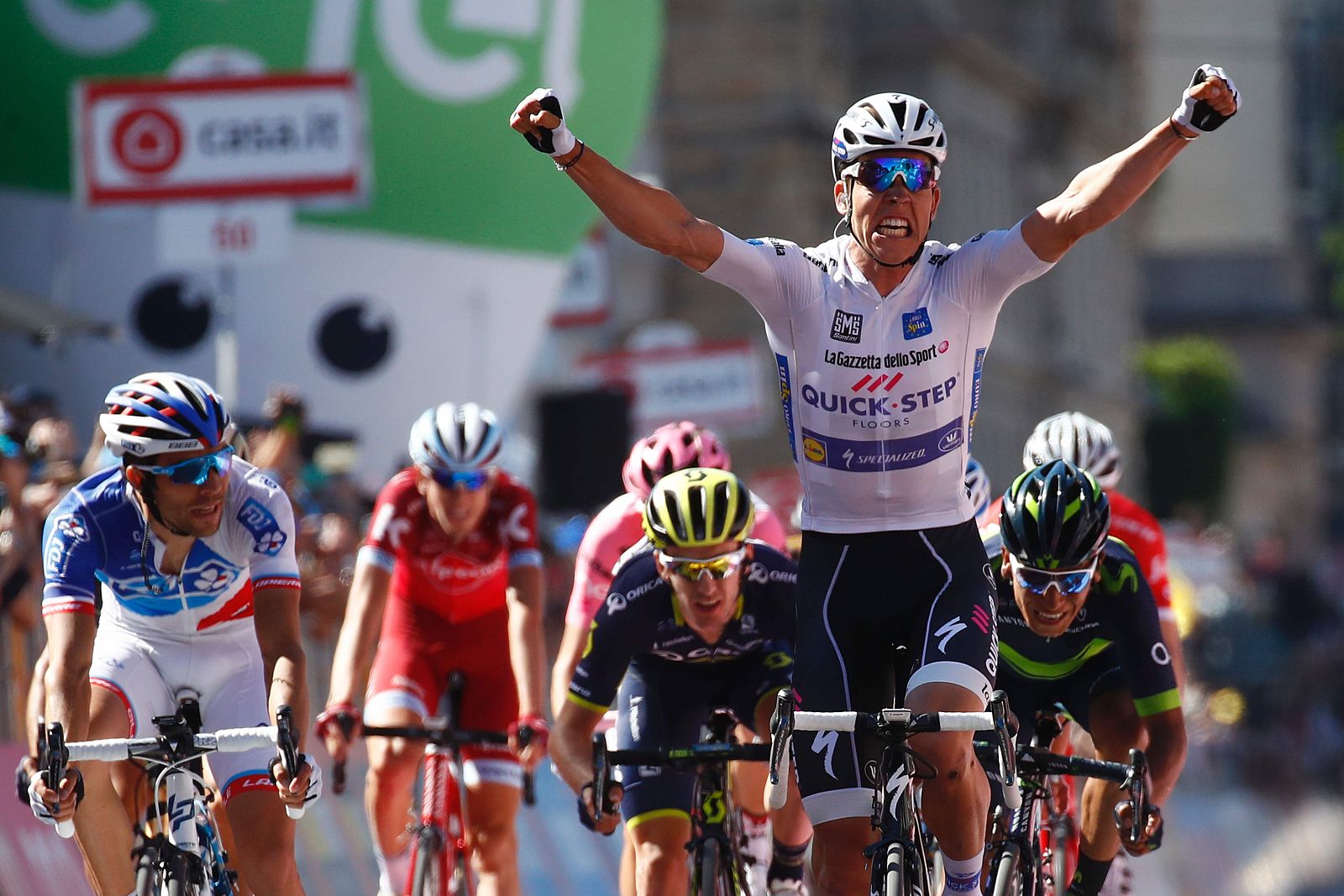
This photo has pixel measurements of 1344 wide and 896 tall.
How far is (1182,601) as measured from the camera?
62.4 feet

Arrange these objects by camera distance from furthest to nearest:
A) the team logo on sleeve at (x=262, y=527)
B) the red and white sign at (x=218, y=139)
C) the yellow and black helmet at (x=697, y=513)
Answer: the red and white sign at (x=218, y=139) → the yellow and black helmet at (x=697, y=513) → the team logo on sleeve at (x=262, y=527)

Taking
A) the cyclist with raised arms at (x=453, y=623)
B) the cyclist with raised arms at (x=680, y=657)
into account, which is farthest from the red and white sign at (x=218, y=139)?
the cyclist with raised arms at (x=680, y=657)

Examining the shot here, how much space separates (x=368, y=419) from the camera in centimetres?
2011

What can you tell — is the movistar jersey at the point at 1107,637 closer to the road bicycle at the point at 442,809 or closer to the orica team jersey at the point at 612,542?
the orica team jersey at the point at 612,542

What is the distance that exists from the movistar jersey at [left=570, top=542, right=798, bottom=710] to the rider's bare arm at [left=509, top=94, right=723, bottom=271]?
151cm

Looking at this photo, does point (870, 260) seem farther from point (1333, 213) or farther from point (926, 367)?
point (1333, 213)

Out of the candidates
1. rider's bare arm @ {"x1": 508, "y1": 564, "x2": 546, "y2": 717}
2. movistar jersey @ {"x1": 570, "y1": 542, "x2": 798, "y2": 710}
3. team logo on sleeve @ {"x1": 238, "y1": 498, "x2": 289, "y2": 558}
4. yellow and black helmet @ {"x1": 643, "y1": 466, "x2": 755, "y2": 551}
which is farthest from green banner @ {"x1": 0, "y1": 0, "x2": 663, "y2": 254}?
yellow and black helmet @ {"x1": 643, "y1": 466, "x2": 755, "y2": 551}

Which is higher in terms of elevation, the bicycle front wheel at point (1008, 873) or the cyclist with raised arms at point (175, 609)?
Answer: the cyclist with raised arms at point (175, 609)

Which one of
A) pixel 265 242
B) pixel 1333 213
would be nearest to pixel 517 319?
pixel 265 242

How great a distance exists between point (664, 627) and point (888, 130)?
208 centimetres

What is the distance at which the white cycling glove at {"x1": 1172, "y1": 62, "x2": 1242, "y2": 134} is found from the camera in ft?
21.1

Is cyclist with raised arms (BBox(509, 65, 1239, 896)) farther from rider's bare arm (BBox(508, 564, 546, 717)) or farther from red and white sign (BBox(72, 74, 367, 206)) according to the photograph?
red and white sign (BBox(72, 74, 367, 206))

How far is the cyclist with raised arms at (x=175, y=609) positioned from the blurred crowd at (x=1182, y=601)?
44.2 inches

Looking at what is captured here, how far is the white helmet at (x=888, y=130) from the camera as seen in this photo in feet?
22.2
